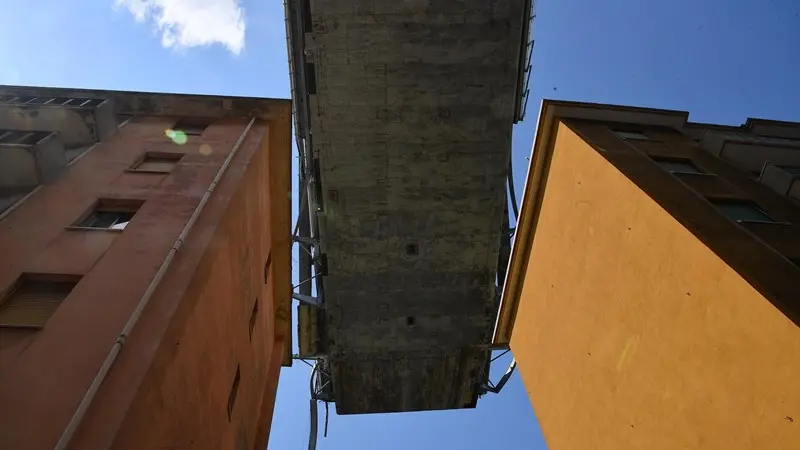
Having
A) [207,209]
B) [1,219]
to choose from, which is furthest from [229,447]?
[1,219]

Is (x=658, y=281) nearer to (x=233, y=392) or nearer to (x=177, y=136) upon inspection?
(x=233, y=392)

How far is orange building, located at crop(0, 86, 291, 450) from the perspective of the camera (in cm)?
652

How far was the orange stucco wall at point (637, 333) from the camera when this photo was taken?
25.2 feet

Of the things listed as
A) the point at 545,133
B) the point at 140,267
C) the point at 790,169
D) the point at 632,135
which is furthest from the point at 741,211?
the point at 140,267

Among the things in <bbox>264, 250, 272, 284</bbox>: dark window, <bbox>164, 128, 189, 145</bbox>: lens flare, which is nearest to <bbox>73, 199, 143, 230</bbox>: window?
<bbox>164, 128, 189, 145</bbox>: lens flare

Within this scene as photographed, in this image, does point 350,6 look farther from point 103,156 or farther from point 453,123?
point 103,156

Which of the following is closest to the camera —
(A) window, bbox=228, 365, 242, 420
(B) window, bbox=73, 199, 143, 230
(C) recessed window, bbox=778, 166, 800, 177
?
(B) window, bbox=73, 199, 143, 230

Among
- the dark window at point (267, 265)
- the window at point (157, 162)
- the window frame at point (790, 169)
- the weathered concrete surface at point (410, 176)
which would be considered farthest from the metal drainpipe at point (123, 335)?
the window frame at point (790, 169)

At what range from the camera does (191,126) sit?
15.0 metres

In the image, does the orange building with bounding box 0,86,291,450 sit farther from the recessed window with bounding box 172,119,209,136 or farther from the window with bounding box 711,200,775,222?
the window with bounding box 711,200,775,222

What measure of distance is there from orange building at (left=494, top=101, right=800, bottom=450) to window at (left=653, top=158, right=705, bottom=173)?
0.20 ft

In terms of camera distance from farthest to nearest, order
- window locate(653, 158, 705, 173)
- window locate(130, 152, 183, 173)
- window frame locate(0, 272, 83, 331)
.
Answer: window locate(653, 158, 705, 173) < window locate(130, 152, 183, 173) < window frame locate(0, 272, 83, 331)

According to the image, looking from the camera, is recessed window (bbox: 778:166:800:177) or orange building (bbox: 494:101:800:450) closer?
orange building (bbox: 494:101:800:450)

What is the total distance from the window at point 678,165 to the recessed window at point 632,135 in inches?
54.5
